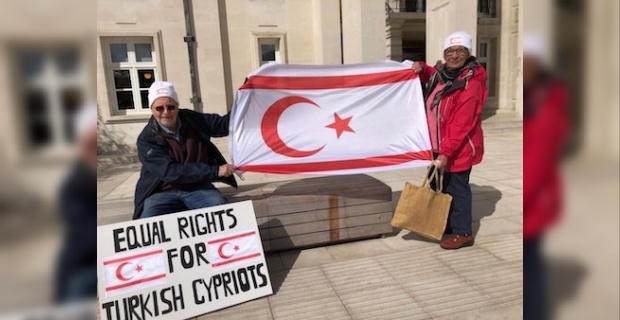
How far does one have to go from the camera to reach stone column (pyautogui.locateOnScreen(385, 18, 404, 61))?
49.4 feet

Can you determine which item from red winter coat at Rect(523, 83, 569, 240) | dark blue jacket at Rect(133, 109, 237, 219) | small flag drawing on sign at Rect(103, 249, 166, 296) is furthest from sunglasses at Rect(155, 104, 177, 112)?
red winter coat at Rect(523, 83, 569, 240)

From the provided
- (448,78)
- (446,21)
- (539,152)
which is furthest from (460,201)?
(446,21)

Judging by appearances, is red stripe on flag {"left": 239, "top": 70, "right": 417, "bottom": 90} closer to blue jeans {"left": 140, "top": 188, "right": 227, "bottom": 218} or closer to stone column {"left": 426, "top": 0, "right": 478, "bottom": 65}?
blue jeans {"left": 140, "top": 188, "right": 227, "bottom": 218}

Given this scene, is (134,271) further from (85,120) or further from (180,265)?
(85,120)

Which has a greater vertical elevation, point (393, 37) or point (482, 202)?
point (393, 37)

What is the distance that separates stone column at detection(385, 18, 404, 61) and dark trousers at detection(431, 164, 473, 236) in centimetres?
1195

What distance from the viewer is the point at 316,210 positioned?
390 cm

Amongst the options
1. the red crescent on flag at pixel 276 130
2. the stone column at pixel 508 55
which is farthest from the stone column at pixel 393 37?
the red crescent on flag at pixel 276 130

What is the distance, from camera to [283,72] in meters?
3.90

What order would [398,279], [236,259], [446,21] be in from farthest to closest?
[446,21]
[398,279]
[236,259]

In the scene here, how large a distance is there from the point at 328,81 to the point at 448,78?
116cm

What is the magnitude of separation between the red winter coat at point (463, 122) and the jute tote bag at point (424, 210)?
23 cm

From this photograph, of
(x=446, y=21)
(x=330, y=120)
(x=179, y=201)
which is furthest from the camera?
(x=446, y=21)

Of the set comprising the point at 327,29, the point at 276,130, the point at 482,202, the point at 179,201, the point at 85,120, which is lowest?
the point at 482,202
